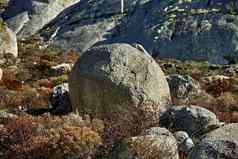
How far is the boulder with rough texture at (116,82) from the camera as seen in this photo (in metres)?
20.8

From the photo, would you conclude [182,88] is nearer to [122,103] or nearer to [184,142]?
[122,103]

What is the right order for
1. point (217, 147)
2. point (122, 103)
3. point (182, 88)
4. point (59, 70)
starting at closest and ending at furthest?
point (217, 147)
point (122, 103)
point (182, 88)
point (59, 70)

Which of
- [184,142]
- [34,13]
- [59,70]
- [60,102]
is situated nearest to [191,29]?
[59,70]

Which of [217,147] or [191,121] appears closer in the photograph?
[217,147]

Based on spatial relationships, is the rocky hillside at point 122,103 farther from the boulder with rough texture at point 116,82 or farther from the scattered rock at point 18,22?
the scattered rock at point 18,22

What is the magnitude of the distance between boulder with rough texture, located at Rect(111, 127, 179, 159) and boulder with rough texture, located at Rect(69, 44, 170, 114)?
200 inches

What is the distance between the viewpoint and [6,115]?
21359mm

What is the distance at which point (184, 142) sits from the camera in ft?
56.1

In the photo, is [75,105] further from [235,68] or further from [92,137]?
[235,68]

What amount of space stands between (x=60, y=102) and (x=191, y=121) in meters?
7.64

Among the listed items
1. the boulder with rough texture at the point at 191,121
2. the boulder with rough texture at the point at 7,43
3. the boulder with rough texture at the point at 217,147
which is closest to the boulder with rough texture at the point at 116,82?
the boulder with rough texture at the point at 191,121

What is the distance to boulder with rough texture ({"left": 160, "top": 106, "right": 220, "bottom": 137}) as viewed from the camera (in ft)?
63.8

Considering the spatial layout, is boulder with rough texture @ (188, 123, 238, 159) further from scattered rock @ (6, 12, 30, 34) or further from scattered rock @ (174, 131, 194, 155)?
scattered rock @ (6, 12, 30, 34)

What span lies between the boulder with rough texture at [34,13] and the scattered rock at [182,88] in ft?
183
